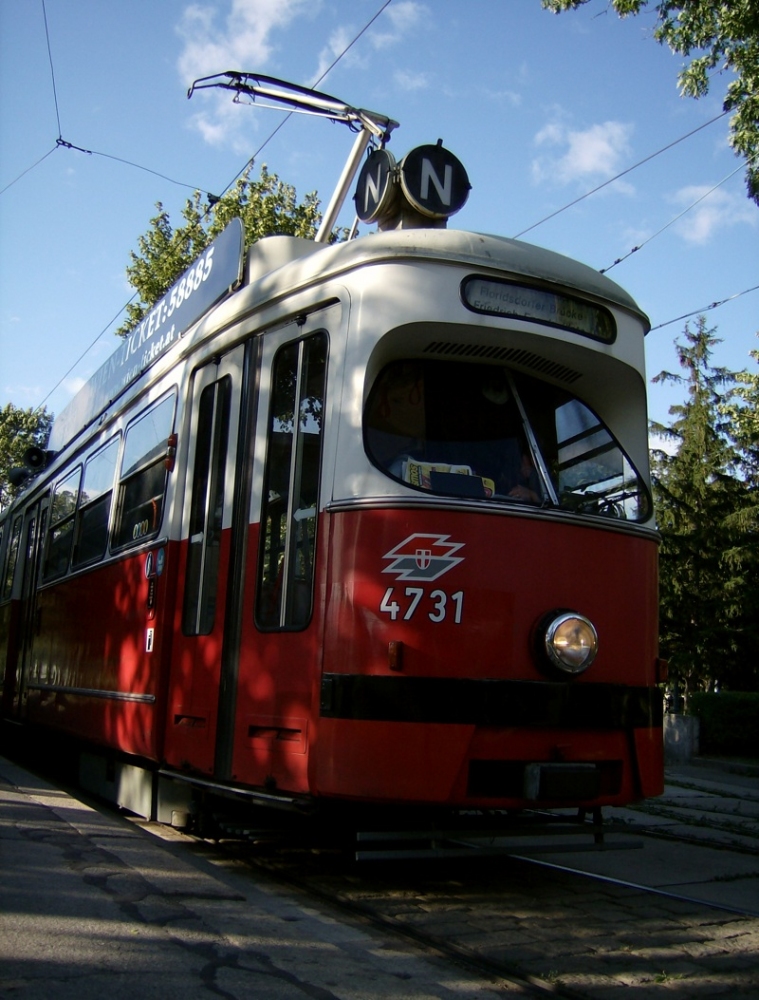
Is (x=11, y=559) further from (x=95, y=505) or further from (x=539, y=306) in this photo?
(x=539, y=306)

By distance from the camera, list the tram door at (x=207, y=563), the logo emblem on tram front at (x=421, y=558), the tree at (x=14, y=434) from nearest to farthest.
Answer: the logo emblem on tram front at (x=421, y=558), the tram door at (x=207, y=563), the tree at (x=14, y=434)

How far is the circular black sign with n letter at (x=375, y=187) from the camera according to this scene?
6059 millimetres

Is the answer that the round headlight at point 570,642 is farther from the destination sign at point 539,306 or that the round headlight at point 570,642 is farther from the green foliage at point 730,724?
the green foliage at point 730,724

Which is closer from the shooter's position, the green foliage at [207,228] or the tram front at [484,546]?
the tram front at [484,546]

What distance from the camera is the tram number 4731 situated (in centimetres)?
471

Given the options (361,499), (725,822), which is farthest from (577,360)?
(725,822)

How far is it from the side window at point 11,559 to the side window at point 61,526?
2013mm

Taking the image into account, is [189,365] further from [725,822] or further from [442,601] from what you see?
[725,822]

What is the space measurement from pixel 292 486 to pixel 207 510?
91 cm

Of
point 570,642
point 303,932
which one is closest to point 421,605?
point 570,642

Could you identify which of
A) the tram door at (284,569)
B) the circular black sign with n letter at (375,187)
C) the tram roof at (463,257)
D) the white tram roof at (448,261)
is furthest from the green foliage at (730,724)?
the tram door at (284,569)

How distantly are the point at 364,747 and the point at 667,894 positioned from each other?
2.11 meters

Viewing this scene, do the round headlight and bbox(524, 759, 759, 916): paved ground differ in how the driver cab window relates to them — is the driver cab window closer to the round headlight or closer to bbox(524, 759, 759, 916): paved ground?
the round headlight

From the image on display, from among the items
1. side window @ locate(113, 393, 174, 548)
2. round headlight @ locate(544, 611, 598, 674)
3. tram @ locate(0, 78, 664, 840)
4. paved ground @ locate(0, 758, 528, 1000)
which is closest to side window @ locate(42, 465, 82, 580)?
side window @ locate(113, 393, 174, 548)
